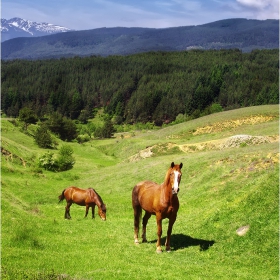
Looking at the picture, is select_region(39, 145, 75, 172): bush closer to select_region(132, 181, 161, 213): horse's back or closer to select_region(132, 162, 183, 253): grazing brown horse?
select_region(132, 181, 161, 213): horse's back

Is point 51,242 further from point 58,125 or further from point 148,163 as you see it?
point 58,125

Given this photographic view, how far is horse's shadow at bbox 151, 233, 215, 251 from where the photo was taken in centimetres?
1561

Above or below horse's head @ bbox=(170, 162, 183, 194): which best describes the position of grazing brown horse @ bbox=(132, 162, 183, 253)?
below

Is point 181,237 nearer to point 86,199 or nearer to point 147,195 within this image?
point 147,195

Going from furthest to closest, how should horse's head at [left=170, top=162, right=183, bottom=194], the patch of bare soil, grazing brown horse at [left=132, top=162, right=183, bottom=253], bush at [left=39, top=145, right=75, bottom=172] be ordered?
bush at [left=39, top=145, right=75, bottom=172], the patch of bare soil, grazing brown horse at [left=132, top=162, right=183, bottom=253], horse's head at [left=170, top=162, right=183, bottom=194]

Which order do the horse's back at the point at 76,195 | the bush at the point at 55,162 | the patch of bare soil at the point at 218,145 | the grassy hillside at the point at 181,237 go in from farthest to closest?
the bush at the point at 55,162, the patch of bare soil at the point at 218,145, the horse's back at the point at 76,195, the grassy hillside at the point at 181,237

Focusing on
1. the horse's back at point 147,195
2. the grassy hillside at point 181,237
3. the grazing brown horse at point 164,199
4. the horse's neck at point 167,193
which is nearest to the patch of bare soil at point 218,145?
the grassy hillside at point 181,237

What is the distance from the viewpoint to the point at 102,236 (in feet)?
61.0

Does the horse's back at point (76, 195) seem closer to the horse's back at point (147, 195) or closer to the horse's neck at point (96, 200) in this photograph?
the horse's neck at point (96, 200)

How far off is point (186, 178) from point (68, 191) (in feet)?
46.8

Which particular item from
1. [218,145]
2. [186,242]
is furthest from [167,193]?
[218,145]

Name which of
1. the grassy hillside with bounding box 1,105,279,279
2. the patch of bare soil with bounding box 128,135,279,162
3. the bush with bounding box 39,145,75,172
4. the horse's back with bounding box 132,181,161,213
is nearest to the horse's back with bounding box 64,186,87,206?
the grassy hillside with bounding box 1,105,279,279

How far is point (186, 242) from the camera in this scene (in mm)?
16578

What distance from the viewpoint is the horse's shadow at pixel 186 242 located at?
15.6m
